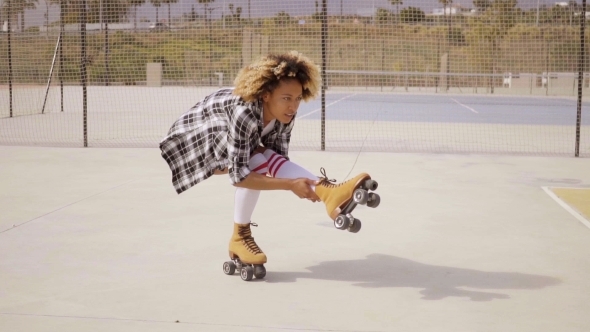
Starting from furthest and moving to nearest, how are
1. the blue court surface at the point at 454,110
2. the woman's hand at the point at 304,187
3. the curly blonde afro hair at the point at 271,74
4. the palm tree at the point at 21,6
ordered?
the blue court surface at the point at 454,110 → the palm tree at the point at 21,6 → the curly blonde afro hair at the point at 271,74 → the woman's hand at the point at 304,187

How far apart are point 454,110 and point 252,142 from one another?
58.5ft

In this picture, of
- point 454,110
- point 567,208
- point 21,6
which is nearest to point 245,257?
point 567,208

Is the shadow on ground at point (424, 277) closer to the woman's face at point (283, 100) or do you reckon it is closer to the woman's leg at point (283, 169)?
the woman's leg at point (283, 169)

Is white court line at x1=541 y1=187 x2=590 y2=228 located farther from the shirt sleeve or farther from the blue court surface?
the blue court surface

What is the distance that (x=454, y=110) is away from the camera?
21422 millimetres

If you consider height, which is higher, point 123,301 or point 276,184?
point 276,184

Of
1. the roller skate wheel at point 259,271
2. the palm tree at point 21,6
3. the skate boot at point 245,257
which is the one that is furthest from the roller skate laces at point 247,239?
the palm tree at point 21,6

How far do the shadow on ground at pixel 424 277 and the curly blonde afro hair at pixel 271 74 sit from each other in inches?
40.9

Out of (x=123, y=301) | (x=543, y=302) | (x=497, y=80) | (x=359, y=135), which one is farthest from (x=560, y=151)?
(x=497, y=80)

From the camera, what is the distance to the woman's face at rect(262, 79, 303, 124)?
4141mm

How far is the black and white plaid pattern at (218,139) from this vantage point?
4.05m

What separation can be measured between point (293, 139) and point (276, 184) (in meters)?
8.47

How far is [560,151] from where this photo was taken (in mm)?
11414

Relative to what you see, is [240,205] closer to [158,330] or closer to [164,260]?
[164,260]
